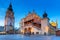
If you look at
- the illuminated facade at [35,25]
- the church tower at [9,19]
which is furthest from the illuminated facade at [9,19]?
the illuminated facade at [35,25]

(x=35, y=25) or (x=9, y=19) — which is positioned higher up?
(x=9, y=19)

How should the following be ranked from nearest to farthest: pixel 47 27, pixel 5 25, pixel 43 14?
pixel 47 27
pixel 43 14
pixel 5 25

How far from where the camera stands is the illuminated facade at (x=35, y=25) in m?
37.0

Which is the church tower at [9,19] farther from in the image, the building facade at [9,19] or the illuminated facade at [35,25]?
the illuminated facade at [35,25]

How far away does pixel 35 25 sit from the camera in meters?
38.9

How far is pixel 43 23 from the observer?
37969 millimetres

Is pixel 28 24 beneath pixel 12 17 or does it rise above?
beneath

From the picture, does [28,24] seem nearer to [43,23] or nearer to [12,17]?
[43,23]

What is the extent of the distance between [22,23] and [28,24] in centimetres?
198

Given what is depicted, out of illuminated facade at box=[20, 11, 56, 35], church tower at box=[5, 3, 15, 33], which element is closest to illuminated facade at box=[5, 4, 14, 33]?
church tower at box=[5, 3, 15, 33]

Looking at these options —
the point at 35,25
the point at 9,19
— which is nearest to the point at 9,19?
the point at 9,19

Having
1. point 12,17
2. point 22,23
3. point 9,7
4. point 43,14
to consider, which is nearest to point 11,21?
point 12,17

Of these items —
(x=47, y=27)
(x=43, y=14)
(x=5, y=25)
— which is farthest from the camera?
(x=5, y=25)

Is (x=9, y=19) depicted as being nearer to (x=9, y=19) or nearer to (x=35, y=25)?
(x=9, y=19)
